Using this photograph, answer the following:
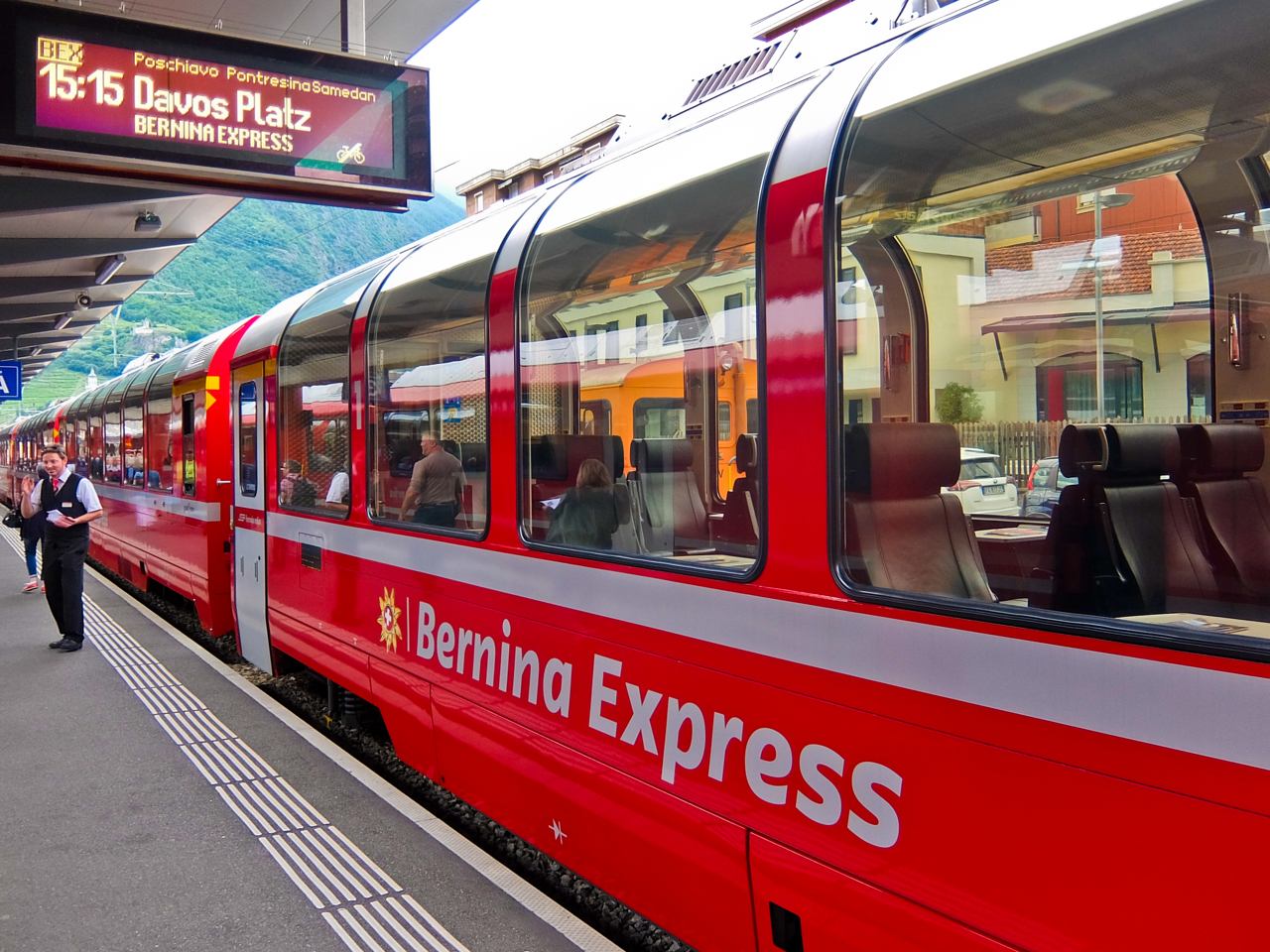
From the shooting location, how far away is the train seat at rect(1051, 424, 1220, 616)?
7.27ft

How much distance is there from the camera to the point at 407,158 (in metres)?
5.79

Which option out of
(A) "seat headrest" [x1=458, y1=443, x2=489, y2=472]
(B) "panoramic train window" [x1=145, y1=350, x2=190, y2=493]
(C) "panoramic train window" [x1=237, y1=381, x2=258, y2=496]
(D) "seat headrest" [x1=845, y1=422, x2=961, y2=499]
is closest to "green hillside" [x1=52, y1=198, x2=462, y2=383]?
(B) "panoramic train window" [x1=145, y1=350, x2=190, y2=493]

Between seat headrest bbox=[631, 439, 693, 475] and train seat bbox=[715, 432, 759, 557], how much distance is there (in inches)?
14.4

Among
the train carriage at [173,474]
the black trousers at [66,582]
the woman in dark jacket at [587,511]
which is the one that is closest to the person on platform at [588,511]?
the woman in dark jacket at [587,511]

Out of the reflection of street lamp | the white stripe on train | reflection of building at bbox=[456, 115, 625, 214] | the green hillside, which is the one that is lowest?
the white stripe on train

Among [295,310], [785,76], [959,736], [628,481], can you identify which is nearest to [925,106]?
[785,76]

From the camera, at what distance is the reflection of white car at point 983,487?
110 inches

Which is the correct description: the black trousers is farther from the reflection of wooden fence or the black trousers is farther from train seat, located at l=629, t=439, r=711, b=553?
the reflection of wooden fence

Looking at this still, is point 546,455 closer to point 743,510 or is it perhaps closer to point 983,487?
point 743,510

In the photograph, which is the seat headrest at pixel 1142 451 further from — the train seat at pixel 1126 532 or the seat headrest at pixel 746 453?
the seat headrest at pixel 746 453

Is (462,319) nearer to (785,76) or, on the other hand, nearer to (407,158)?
(785,76)

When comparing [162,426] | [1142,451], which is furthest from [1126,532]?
[162,426]

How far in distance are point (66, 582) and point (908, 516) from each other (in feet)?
24.8

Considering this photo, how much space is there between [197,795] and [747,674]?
3164 mm
